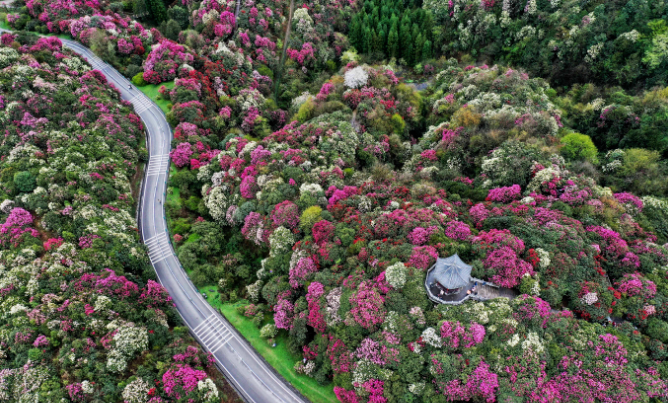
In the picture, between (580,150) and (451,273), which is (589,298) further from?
(580,150)

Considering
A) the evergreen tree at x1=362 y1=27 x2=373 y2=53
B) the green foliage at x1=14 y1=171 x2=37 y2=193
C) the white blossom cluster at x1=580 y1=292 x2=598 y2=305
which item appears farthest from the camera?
the evergreen tree at x1=362 y1=27 x2=373 y2=53

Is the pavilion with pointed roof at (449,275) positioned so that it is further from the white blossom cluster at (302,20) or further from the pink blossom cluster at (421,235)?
the white blossom cluster at (302,20)

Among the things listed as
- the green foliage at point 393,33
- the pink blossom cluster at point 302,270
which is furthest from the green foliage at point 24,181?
the green foliage at point 393,33

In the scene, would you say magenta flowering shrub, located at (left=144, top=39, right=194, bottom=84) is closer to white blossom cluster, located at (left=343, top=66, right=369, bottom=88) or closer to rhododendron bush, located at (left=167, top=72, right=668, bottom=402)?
rhododendron bush, located at (left=167, top=72, right=668, bottom=402)

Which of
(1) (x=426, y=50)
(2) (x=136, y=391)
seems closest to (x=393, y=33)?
(1) (x=426, y=50)

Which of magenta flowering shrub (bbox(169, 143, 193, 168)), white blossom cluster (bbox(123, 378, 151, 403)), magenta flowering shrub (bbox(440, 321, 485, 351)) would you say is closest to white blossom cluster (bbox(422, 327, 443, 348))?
magenta flowering shrub (bbox(440, 321, 485, 351))

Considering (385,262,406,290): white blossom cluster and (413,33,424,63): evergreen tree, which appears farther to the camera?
(413,33,424,63): evergreen tree
